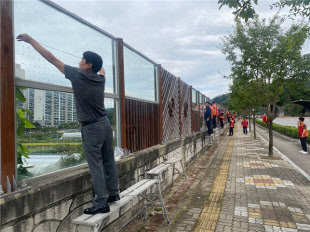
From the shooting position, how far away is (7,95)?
6.90 feet

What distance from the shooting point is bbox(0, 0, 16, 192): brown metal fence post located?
2.06 metres

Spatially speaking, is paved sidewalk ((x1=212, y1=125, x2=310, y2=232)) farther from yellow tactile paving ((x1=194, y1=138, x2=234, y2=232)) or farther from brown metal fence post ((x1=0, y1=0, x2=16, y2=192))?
brown metal fence post ((x1=0, y1=0, x2=16, y2=192))

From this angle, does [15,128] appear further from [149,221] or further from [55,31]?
[149,221]

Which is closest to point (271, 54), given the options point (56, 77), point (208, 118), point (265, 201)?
point (208, 118)

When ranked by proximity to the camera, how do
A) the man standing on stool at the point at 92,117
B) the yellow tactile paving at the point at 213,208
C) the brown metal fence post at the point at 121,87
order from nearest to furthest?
the man standing on stool at the point at 92,117 < the yellow tactile paving at the point at 213,208 < the brown metal fence post at the point at 121,87

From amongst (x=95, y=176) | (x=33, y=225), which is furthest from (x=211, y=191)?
(x=33, y=225)

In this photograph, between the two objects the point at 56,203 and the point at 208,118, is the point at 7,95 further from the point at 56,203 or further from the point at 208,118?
the point at 208,118

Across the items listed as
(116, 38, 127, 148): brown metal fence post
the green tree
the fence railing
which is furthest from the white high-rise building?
the green tree

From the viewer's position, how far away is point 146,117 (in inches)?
210

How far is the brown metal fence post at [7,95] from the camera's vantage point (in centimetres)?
206

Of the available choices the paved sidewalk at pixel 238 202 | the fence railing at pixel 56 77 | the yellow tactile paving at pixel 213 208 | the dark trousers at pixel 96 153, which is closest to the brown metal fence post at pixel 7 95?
the fence railing at pixel 56 77

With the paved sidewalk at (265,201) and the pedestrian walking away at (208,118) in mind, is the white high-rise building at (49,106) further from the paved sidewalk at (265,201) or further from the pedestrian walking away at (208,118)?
the pedestrian walking away at (208,118)

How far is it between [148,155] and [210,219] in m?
1.59

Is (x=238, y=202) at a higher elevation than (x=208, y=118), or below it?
below
